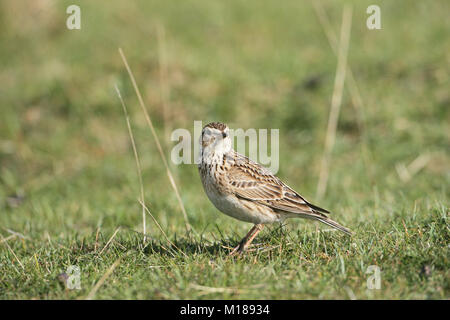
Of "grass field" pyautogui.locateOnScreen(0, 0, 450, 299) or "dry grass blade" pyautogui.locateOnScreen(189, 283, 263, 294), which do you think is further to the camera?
"grass field" pyautogui.locateOnScreen(0, 0, 450, 299)

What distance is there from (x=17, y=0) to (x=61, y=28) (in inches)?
46.3

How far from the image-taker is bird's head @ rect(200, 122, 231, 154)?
18.2 feet

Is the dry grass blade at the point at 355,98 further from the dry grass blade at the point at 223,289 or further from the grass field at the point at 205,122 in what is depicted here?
the dry grass blade at the point at 223,289

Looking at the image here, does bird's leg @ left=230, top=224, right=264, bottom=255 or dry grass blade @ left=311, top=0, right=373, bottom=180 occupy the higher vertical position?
dry grass blade @ left=311, top=0, right=373, bottom=180

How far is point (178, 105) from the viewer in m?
11.4

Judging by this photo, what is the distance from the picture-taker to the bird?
5461mm

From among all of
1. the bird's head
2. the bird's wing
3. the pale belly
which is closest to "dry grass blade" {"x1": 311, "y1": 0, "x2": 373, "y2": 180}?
the bird's wing

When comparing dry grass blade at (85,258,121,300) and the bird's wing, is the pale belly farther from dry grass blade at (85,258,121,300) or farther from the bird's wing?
dry grass blade at (85,258,121,300)

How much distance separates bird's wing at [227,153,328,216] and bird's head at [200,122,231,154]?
232 mm

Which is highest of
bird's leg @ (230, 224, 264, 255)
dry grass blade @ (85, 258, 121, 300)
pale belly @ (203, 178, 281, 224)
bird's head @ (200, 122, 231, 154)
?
bird's head @ (200, 122, 231, 154)

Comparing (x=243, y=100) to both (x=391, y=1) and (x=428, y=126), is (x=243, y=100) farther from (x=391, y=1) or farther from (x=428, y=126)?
(x=391, y=1)

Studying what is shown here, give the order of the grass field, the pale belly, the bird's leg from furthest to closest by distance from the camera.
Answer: the pale belly
the bird's leg
the grass field

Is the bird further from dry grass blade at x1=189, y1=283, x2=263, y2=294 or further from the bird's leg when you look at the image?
dry grass blade at x1=189, y1=283, x2=263, y2=294

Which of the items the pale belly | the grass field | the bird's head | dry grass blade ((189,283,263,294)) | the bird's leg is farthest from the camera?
the bird's head
